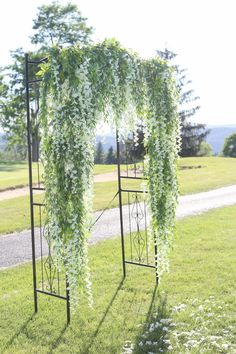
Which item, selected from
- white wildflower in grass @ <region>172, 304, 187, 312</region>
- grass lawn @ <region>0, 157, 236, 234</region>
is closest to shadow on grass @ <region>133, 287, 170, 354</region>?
white wildflower in grass @ <region>172, 304, 187, 312</region>

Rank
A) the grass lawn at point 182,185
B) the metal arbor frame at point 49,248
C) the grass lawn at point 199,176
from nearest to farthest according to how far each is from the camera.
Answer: the metal arbor frame at point 49,248 → the grass lawn at point 182,185 → the grass lawn at point 199,176

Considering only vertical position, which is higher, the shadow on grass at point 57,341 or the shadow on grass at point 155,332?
the shadow on grass at point 155,332

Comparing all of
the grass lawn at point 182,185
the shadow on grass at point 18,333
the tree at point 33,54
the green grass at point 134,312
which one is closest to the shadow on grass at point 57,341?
the green grass at point 134,312

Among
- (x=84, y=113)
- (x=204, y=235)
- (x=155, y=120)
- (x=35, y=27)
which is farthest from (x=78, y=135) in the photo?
(x=35, y=27)

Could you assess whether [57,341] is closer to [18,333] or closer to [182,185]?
[18,333]

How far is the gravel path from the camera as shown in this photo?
33.4 feet

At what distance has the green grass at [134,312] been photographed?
225 inches

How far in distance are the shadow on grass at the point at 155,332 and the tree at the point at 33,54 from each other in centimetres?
3420

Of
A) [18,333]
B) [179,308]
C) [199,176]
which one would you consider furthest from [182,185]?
[18,333]

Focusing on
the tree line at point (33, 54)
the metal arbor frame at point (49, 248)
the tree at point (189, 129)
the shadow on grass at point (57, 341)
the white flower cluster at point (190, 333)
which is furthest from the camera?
the tree at point (189, 129)

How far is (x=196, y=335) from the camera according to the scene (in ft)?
19.1

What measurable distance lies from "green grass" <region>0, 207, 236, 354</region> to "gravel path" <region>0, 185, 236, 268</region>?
1048 mm

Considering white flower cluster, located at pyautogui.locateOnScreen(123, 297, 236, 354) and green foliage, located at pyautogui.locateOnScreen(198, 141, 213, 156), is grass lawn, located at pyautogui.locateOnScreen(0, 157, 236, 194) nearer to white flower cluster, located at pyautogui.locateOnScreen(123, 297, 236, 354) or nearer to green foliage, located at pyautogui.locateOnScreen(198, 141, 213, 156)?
white flower cluster, located at pyautogui.locateOnScreen(123, 297, 236, 354)

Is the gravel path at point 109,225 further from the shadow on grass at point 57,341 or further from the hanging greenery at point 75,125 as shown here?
the hanging greenery at point 75,125
